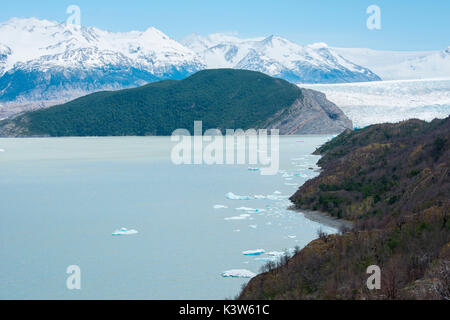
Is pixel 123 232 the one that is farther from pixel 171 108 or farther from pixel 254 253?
pixel 171 108

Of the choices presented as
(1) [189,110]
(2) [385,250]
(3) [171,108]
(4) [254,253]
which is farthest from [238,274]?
(1) [189,110]

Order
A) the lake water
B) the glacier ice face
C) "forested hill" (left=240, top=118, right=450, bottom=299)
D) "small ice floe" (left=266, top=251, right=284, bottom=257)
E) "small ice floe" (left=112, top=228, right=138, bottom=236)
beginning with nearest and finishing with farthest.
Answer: "forested hill" (left=240, top=118, right=450, bottom=299) < the lake water < "small ice floe" (left=266, top=251, right=284, bottom=257) < "small ice floe" (left=112, top=228, right=138, bottom=236) < the glacier ice face

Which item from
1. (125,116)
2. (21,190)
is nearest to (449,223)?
(21,190)

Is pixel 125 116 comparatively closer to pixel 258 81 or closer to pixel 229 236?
pixel 258 81

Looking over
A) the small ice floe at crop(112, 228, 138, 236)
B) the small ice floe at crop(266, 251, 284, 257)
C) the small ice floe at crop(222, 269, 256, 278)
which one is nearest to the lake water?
the small ice floe at crop(222, 269, 256, 278)

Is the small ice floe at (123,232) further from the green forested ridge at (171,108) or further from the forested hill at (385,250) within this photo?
the green forested ridge at (171,108)

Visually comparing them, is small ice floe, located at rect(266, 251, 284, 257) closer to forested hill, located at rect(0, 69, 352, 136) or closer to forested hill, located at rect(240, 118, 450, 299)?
forested hill, located at rect(240, 118, 450, 299)
